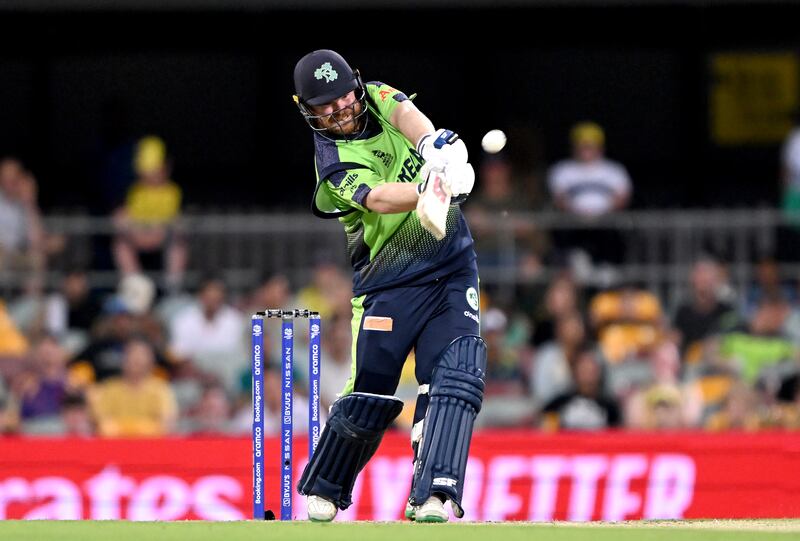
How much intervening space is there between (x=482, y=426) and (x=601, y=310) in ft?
4.01

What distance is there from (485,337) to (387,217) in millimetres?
5121

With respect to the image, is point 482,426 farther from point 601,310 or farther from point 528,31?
point 528,31

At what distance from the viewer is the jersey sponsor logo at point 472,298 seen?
746cm

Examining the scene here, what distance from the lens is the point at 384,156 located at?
741 cm

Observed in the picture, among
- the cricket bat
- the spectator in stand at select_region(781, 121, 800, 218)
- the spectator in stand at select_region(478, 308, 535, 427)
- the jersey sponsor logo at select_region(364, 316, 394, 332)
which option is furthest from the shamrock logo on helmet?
the spectator in stand at select_region(781, 121, 800, 218)

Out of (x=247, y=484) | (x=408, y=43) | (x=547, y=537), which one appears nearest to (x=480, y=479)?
(x=247, y=484)

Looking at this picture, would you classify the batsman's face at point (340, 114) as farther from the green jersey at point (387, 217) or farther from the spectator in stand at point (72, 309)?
the spectator in stand at point (72, 309)

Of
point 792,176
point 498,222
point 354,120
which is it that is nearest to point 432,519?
point 354,120

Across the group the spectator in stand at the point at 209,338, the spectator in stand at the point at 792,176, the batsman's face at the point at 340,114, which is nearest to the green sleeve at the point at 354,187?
the batsman's face at the point at 340,114

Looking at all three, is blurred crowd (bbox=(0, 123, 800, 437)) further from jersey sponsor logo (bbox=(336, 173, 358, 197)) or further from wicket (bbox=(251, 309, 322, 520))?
jersey sponsor logo (bbox=(336, 173, 358, 197))

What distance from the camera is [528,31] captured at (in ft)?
53.6

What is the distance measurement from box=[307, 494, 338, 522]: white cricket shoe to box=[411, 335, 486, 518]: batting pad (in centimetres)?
54

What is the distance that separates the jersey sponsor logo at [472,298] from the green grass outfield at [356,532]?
956 mm

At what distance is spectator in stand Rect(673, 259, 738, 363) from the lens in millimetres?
12562
